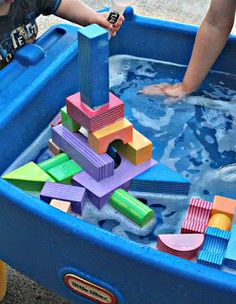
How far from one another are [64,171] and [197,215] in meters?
0.23

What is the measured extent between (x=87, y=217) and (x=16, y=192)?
18 centimetres

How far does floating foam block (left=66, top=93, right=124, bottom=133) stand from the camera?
843 millimetres

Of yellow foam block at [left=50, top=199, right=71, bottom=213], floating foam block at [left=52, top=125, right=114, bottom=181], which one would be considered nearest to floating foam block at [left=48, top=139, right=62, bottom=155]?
floating foam block at [left=52, top=125, right=114, bottom=181]

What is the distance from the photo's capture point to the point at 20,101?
0.95 metres

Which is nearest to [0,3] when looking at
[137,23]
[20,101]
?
[20,101]

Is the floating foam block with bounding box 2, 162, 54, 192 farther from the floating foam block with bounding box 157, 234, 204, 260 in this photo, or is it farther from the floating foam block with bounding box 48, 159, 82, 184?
the floating foam block with bounding box 157, 234, 204, 260

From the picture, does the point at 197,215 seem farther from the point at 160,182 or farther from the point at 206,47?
the point at 206,47

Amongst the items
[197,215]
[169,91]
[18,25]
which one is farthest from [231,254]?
[18,25]

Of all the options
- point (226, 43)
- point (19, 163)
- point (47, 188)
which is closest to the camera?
point (47, 188)

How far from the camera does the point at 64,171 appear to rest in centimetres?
91

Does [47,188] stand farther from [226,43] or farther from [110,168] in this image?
[226,43]

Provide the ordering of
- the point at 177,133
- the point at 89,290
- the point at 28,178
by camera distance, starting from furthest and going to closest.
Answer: the point at 177,133 < the point at 28,178 < the point at 89,290

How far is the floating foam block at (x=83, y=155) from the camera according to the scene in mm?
871

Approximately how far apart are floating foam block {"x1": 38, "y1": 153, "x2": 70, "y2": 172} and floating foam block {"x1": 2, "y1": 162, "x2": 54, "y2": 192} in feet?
0.06
